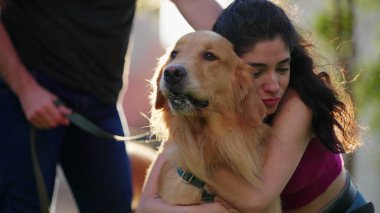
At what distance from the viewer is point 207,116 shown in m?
3.33

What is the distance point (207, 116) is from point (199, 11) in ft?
2.37

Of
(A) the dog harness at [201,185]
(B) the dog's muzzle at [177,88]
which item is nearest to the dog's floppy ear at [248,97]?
(B) the dog's muzzle at [177,88]

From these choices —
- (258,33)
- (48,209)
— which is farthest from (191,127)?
(48,209)

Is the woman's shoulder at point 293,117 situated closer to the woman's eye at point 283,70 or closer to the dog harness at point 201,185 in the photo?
the woman's eye at point 283,70

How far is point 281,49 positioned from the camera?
337cm

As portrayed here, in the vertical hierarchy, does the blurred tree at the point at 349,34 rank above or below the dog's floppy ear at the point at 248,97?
below

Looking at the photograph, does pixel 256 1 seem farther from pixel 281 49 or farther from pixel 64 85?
pixel 64 85

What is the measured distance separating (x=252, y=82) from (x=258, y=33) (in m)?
0.21

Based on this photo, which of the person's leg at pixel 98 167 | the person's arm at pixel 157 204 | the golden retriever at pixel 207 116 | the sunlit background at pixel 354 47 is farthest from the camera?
the sunlit background at pixel 354 47

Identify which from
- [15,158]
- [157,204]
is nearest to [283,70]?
[157,204]

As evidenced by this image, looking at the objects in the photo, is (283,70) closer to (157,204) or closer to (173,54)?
(173,54)

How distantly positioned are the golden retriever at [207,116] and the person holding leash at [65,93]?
376 millimetres

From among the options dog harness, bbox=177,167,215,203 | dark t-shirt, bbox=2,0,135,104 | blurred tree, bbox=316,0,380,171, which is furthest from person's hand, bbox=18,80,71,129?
blurred tree, bbox=316,0,380,171

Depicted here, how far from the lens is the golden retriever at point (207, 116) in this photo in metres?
3.23
